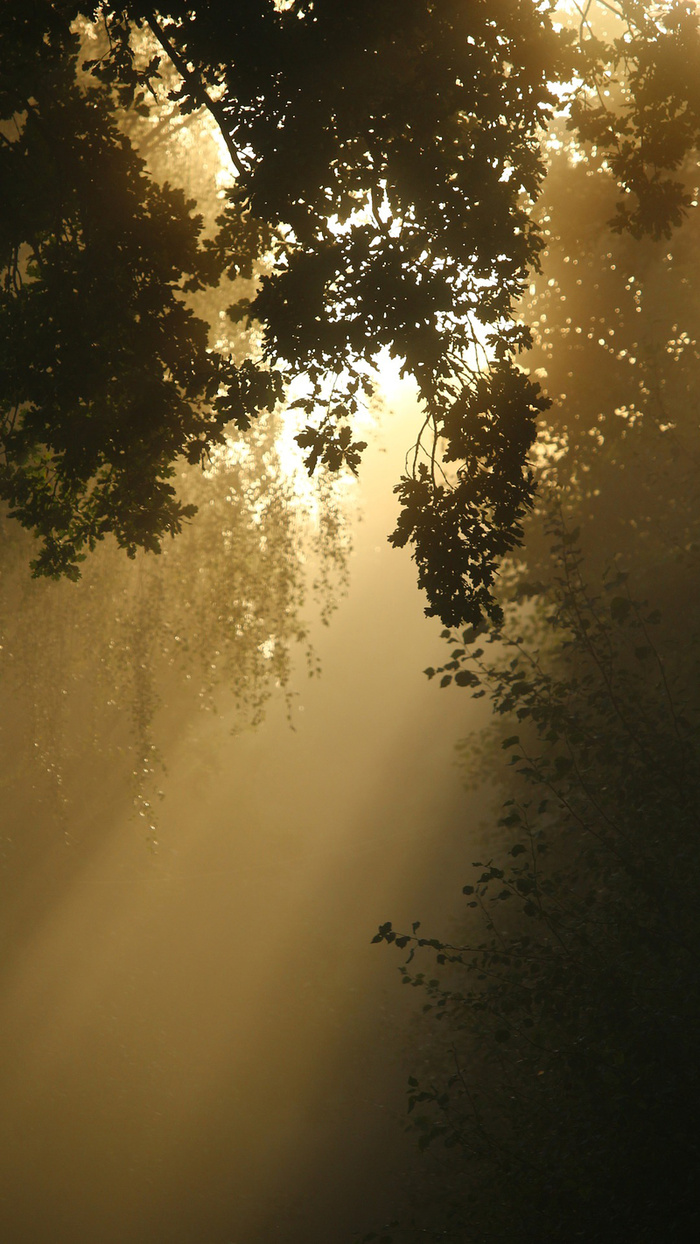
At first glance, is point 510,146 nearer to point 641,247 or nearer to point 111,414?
point 111,414

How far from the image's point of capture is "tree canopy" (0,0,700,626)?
502cm

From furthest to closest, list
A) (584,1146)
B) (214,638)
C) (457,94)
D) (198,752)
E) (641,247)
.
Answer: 1. (198,752)
2. (214,638)
3. (641,247)
4. (584,1146)
5. (457,94)

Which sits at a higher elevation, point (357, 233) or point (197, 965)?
point (197, 965)

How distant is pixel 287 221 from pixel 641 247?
1008 cm

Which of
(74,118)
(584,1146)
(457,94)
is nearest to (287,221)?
(457,94)

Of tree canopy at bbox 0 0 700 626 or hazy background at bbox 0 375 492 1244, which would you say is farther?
hazy background at bbox 0 375 492 1244

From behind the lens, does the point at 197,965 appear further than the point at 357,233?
Yes

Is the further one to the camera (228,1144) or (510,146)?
(228,1144)

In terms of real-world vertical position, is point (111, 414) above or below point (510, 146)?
above

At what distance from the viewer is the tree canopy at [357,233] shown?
5.02m

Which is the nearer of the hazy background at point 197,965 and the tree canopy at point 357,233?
the tree canopy at point 357,233

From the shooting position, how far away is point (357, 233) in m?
5.07

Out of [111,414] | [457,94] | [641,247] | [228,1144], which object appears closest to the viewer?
[457,94]

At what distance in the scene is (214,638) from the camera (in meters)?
14.8
